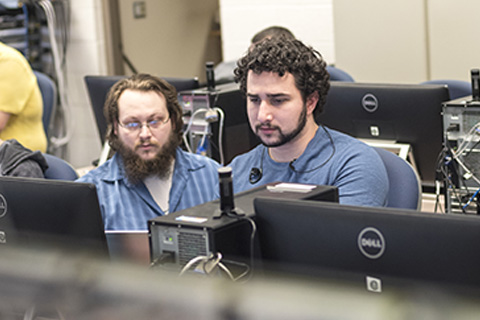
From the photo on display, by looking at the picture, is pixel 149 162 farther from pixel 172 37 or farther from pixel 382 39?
pixel 172 37

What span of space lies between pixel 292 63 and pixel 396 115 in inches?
21.3

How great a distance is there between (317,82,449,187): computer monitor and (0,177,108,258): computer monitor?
4.14 ft

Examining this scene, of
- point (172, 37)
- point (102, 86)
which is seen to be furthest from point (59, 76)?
point (102, 86)

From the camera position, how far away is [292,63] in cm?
178

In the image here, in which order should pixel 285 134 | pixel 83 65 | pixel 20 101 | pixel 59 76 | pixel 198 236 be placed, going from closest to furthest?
pixel 198 236 < pixel 285 134 < pixel 20 101 < pixel 59 76 < pixel 83 65

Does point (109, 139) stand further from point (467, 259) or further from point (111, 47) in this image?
point (111, 47)

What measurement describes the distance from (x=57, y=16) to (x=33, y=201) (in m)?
3.81

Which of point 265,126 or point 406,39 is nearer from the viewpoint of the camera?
point 265,126

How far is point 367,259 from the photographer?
844mm

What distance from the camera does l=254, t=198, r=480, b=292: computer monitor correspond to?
79 centimetres

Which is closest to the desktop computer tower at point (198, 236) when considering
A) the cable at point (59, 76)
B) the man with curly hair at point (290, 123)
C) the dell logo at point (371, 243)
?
the dell logo at point (371, 243)

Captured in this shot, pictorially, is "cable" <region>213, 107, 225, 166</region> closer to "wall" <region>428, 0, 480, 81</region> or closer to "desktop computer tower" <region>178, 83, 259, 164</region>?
"desktop computer tower" <region>178, 83, 259, 164</region>

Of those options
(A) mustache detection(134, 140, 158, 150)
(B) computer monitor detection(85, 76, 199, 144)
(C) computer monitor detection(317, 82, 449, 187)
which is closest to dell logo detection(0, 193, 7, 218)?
(A) mustache detection(134, 140, 158, 150)

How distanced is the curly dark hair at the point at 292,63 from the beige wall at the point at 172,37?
3392 mm
